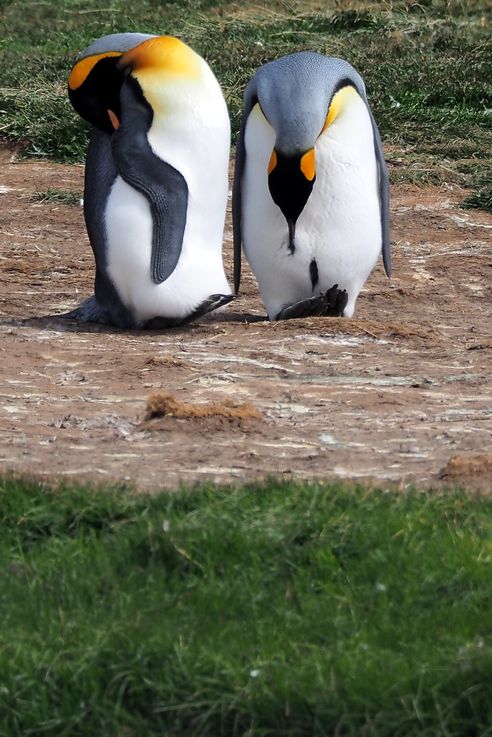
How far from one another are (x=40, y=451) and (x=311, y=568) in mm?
1462

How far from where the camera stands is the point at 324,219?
299 inches

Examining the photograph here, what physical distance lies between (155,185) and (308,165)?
0.83 m

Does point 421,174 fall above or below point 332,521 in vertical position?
below

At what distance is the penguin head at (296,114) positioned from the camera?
7.24 m

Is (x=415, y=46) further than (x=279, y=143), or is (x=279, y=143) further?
(x=415, y=46)

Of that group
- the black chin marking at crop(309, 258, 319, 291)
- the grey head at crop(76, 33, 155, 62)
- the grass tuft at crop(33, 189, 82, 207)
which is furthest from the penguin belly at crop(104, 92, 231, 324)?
the grass tuft at crop(33, 189, 82, 207)

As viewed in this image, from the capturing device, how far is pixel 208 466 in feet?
15.9

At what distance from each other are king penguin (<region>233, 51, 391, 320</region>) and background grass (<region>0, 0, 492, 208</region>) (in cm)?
261

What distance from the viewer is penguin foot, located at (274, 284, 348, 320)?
764 centimetres

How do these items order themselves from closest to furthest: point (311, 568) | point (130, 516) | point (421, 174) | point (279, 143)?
1. point (311, 568)
2. point (130, 516)
3. point (279, 143)
4. point (421, 174)

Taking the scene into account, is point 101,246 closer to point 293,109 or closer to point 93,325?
point 93,325

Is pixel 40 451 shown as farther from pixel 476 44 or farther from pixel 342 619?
pixel 476 44

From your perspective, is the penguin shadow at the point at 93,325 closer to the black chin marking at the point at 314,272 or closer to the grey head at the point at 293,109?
the black chin marking at the point at 314,272

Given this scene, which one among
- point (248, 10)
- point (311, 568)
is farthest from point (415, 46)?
point (311, 568)
